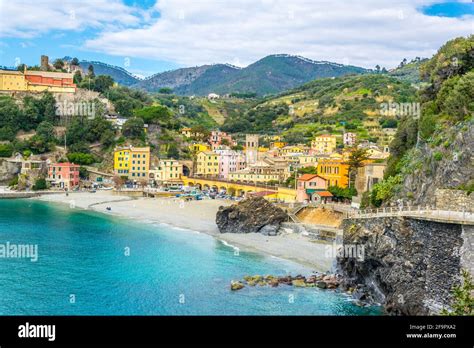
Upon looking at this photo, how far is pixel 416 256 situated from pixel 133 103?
80.5 m

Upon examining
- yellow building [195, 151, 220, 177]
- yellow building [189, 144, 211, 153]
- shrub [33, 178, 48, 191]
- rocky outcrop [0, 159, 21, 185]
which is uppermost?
yellow building [189, 144, 211, 153]

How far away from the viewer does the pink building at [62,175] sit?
70.5 m

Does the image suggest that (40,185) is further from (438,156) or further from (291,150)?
(438,156)

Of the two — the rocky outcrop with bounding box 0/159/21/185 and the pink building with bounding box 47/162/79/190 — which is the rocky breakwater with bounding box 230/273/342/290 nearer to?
the pink building with bounding box 47/162/79/190

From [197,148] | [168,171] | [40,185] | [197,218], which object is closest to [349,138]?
[197,148]

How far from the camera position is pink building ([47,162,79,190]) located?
70500 millimetres

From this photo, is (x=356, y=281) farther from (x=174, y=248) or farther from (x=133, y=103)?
(x=133, y=103)

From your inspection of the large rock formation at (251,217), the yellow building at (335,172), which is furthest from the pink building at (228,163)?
the large rock formation at (251,217)

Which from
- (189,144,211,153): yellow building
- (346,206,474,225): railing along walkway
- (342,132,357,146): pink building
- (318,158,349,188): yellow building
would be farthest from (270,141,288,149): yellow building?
(346,206,474,225): railing along walkway

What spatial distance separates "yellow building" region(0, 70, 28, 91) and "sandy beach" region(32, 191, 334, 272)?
33.5 meters

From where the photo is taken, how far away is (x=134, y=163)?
246ft

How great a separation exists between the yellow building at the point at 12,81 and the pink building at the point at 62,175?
26147 millimetres

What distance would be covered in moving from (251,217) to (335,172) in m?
11.8

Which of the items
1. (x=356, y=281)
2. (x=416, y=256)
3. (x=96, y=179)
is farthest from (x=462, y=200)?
(x=96, y=179)
